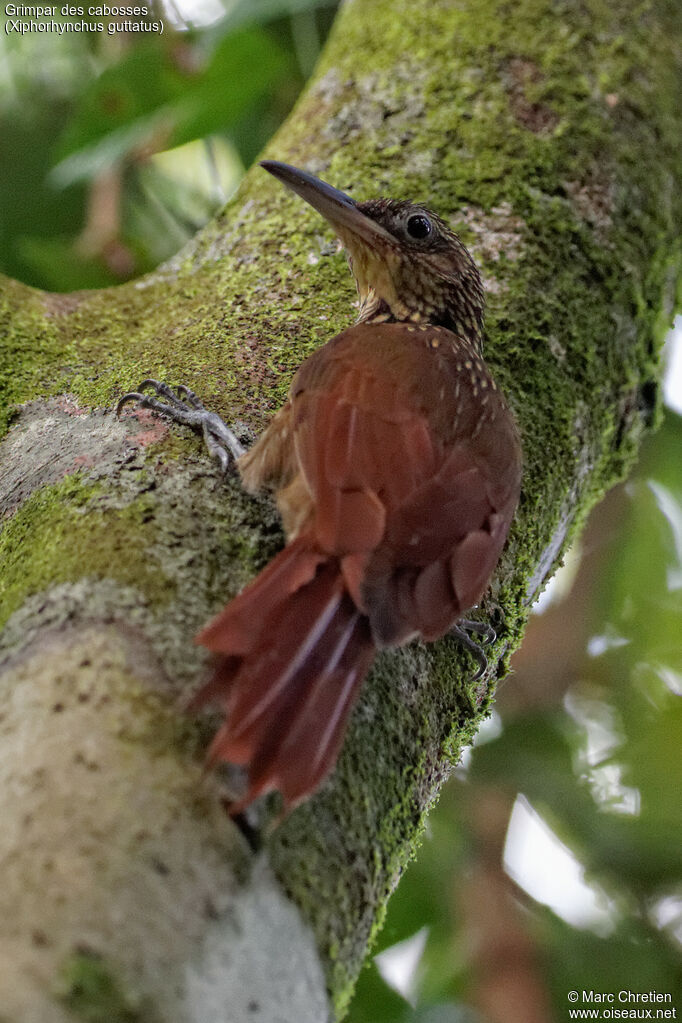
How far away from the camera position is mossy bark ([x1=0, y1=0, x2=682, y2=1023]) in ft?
3.73

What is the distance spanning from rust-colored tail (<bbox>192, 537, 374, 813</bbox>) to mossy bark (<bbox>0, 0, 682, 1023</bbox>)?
56 millimetres

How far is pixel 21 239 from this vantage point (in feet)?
13.0

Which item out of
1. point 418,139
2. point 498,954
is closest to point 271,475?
point 418,139

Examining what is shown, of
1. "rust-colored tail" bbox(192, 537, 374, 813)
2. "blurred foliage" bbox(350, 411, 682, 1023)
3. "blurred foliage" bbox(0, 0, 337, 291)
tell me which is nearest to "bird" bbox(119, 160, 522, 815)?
"rust-colored tail" bbox(192, 537, 374, 813)

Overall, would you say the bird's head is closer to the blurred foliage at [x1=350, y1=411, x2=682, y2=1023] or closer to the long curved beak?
the long curved beak

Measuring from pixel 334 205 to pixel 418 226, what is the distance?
22 centimetres

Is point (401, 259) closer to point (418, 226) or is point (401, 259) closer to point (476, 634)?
point (418, 226)

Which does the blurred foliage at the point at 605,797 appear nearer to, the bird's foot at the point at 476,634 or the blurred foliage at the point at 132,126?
the bird's foot at the point at 476,634

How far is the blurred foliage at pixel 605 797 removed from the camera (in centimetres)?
358

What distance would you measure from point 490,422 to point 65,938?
1.20m

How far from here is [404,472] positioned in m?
1.71

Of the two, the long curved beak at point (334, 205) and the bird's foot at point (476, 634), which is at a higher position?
the long curved beak at point (334, 205)

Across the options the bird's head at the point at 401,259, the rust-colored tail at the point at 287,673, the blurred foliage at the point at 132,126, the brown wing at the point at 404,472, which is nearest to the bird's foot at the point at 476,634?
the brown wing at the point at 404,472

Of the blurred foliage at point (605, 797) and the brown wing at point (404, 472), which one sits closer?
the brown wing at point (404, 472)
